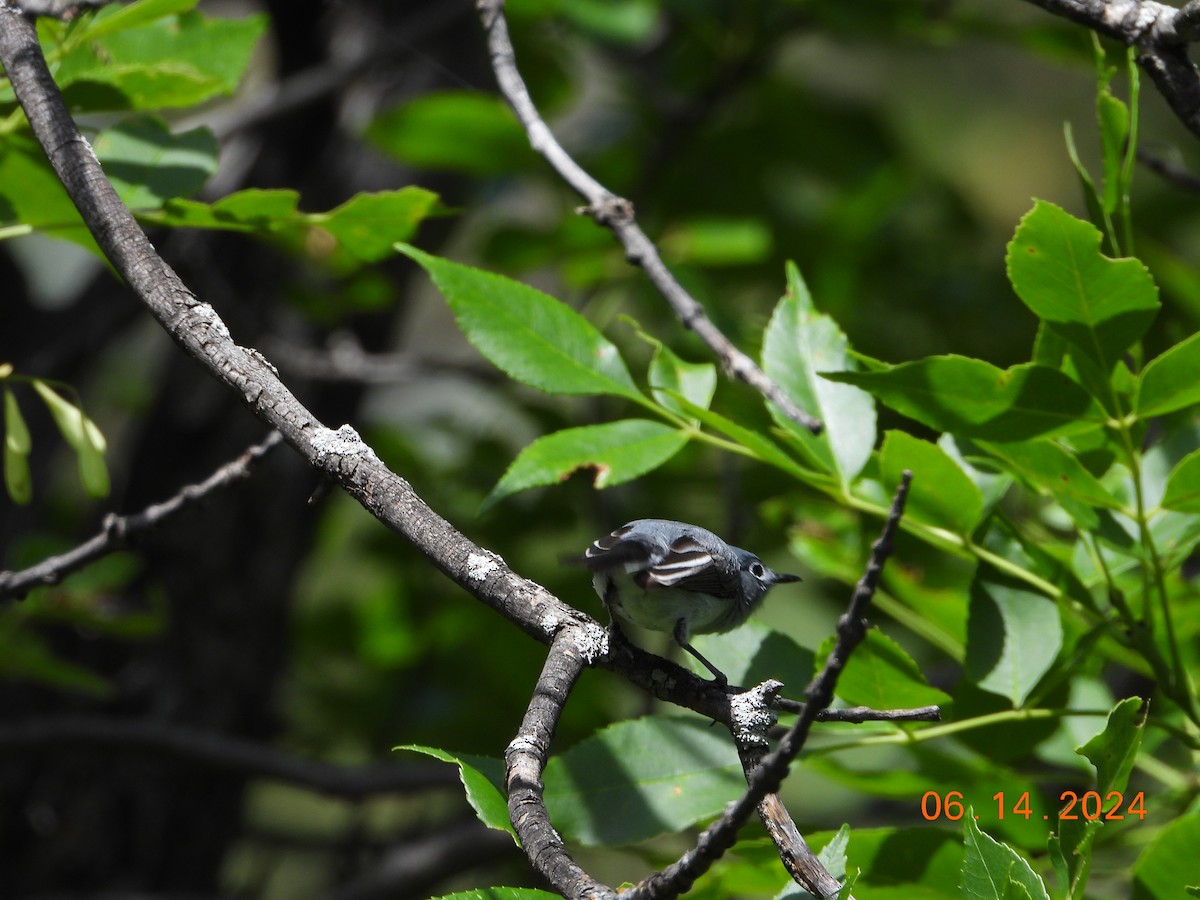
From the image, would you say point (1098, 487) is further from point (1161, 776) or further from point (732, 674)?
point (1161, 776)

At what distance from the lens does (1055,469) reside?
4.08ft

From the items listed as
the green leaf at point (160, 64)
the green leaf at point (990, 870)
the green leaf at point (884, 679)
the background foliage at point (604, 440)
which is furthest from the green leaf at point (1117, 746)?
the green leaf at point (160, 64)

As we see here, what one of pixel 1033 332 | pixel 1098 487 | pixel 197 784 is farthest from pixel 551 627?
pixel 1033 332


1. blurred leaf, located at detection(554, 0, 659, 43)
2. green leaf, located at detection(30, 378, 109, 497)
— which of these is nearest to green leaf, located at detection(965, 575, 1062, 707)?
green leaf, located at detection(30, 378, 109, 497)

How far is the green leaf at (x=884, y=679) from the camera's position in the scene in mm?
1262

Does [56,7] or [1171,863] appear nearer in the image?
[1171,863]

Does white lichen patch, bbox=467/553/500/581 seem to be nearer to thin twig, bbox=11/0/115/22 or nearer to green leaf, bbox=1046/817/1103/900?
green leaf, bbox=1046/817/1103/900

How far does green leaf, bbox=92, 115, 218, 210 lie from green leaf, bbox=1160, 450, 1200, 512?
4.11 ft

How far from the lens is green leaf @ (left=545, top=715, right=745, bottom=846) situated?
1266 mm

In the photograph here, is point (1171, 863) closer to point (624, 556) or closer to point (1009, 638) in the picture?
point (1009, 638)

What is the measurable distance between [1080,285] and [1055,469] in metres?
0.21

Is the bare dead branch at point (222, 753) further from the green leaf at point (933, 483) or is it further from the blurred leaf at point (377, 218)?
the green leaf at point (933, 483)

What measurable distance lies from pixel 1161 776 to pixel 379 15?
2.83 m

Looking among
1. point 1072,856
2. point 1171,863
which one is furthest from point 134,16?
point 1171,863
